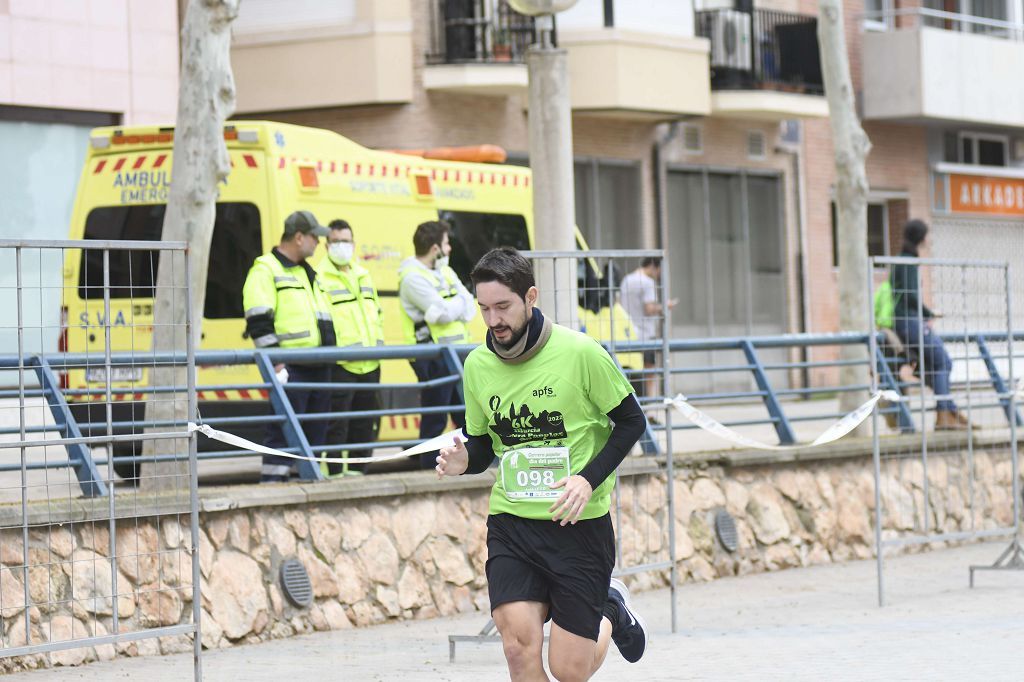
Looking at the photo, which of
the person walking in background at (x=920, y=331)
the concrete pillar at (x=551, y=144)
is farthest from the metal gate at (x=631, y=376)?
the person walking in background at (x=920, y=331)

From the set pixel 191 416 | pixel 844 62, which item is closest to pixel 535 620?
pixel 191 416

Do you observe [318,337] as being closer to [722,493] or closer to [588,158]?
[722,493]

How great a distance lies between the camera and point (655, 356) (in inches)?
454

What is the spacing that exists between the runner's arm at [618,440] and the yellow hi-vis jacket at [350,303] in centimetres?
528

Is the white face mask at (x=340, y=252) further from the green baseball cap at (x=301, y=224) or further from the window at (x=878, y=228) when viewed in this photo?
the window at (x=878, y=228)

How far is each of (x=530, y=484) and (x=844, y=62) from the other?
432 inches

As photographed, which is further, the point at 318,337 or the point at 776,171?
the point at 776,171

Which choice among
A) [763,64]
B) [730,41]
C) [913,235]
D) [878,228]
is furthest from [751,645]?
[878,228]

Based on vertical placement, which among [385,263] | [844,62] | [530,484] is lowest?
[530,484]

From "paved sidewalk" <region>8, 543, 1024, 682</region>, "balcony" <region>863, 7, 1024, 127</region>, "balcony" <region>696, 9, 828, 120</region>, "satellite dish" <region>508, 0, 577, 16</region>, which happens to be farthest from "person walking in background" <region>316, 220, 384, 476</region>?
"balcony" <region>863, 7, 1024, 127</region>

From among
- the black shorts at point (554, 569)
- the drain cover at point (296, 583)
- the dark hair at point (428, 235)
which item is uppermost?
the dark hair at point (428, 235)

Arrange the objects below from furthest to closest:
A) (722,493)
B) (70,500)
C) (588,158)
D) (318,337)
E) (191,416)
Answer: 1. (588,158)
2. (722,493)
3. (318,337)
4. (70,500)
5. (191,416)

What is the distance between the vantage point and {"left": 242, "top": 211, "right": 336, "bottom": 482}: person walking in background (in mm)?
11172

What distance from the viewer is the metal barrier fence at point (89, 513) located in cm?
768
